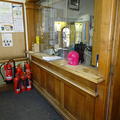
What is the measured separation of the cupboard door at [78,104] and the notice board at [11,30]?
6.35 feet

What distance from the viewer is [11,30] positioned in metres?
3.06

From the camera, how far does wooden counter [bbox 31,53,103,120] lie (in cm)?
147

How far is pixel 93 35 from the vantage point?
1.59m

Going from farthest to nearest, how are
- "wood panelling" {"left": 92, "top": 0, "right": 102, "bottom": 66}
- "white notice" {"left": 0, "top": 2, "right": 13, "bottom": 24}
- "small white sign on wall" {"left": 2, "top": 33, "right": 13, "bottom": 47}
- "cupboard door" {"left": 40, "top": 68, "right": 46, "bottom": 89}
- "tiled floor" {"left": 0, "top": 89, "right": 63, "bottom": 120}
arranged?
"small white sign on wall" {"left": 2, "top": 33, "right": 13, "bottom": 47} → "white notice" {"left": 0, "top": 2, "right": 13, "bottom": 24} → "cupboard door" {"left": 40, "top": 68, "right": 46, "bottom": 89} → "tiled floor" {"left": 0, "top": 89, "right": 63, "bottom": 120} → "wood panelling" {"left": 92, "top": 0, "right": 102, "bottom": 66}

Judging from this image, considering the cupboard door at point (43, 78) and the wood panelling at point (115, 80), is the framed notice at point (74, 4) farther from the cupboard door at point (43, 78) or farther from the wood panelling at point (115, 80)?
the cupboard door at point (43, 78)

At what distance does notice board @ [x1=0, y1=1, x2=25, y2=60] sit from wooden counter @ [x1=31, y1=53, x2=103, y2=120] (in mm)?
989

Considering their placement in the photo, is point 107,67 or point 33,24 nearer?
point 107,67

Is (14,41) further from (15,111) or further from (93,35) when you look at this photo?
(93,35)

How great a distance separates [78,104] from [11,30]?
95.1 inches

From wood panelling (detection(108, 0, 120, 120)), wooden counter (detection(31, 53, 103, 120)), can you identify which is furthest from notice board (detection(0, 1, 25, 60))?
wood panelling (detection(108, 0, 120, 120))

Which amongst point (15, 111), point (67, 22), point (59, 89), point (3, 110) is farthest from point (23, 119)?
point (67, 22)

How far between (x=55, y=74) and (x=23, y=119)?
0.95 metres

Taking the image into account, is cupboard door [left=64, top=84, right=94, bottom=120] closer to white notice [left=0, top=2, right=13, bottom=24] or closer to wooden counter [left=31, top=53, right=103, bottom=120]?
wooden counter [left=31, top=53, right=103, bottom=120]

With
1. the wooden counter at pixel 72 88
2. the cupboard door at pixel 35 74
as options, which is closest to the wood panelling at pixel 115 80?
the wooden counter at pixel 72 88
